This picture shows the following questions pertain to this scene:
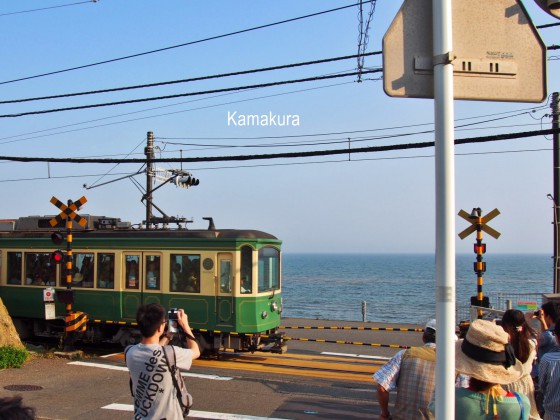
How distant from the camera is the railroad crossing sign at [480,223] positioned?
15156 millimetres

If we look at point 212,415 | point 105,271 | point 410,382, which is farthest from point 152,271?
point 410,382

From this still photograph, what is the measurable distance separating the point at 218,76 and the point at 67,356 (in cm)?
698

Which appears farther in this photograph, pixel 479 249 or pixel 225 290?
pixel 479 249

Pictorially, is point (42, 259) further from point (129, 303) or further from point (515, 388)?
point (515, 388)

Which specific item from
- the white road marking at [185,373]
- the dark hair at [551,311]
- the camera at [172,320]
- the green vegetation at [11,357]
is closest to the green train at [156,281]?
the white road marking at [185,373]

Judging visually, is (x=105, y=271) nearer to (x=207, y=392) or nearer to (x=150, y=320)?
(x=207, y=392)

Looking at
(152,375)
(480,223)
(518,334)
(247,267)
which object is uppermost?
(480,223)

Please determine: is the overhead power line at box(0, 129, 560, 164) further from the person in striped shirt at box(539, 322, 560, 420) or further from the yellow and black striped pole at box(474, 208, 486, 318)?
the person in striped shirt at box(539, 322, 560, 420)

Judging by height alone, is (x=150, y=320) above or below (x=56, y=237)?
below

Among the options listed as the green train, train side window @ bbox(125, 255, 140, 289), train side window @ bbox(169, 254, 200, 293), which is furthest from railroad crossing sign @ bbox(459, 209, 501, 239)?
train side window @ bbox(125, 255, 140, 289)

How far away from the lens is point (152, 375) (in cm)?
448

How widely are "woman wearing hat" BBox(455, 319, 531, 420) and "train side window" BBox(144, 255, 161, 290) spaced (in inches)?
463

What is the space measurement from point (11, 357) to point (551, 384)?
409 inches

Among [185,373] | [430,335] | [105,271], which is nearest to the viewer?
[430,335]
